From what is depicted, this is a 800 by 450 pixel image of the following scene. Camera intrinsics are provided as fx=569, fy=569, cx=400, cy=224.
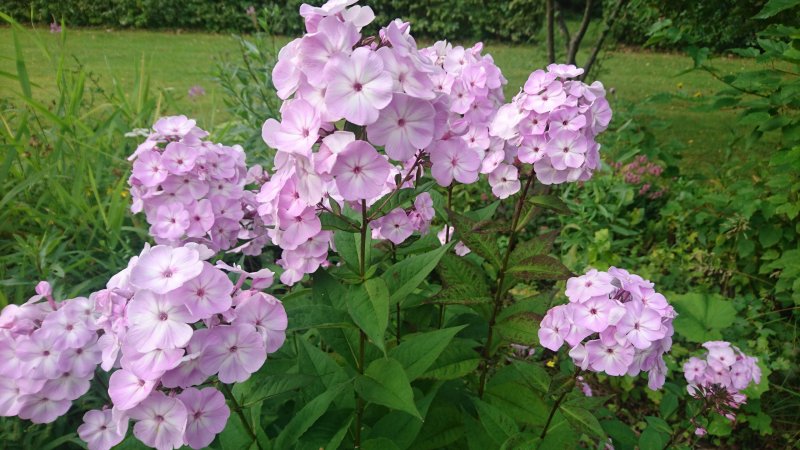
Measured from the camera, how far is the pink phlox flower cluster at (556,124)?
1453mm

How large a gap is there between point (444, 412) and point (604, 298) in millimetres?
588

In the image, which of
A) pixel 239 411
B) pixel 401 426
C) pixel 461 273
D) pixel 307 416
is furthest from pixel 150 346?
pixel 461 273

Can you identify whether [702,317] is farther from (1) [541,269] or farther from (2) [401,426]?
(2) [401,426]

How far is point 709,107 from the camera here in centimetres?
307

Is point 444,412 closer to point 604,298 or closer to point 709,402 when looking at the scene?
point 604,298

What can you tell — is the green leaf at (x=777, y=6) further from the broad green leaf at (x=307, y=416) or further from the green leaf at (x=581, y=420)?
the broad green leaf at (x=307, y=416)

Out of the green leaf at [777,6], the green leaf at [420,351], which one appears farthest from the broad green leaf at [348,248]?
the green leaf at [777,6]

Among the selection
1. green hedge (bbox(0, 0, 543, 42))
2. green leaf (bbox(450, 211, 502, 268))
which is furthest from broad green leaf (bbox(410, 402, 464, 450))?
green hedge (bbox(0, 0, 543, 42))

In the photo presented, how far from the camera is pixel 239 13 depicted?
11.4 m

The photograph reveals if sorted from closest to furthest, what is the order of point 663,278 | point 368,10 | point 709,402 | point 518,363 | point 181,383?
point 181,383
point 368,10
point 518,363
point 709,402
point 663,278

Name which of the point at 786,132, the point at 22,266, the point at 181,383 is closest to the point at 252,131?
the point at 22,266

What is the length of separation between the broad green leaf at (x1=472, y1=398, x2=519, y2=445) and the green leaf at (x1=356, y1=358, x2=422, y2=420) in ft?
1.05

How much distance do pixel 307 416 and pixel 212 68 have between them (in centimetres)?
492

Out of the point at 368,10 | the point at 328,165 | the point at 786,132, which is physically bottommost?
the point at 786,132
